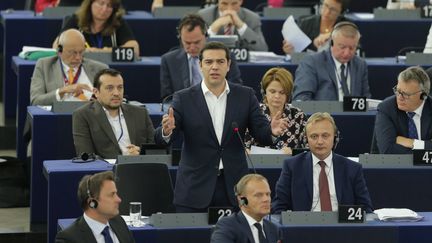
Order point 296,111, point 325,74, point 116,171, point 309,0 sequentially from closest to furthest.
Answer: point 116,171, point 296,111, point 325,74, point 309,0

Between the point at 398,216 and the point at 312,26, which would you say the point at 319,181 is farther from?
the point at 312,26

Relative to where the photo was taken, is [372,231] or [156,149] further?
[156,149]

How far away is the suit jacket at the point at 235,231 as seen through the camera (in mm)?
6141

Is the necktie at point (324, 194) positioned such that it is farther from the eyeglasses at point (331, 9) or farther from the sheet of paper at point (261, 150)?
the eyeglasses at point (331, 9)

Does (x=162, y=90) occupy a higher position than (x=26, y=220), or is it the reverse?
(x=162, y=90)

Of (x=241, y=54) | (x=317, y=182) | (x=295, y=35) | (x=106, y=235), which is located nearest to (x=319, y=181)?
(x=317, y=182)

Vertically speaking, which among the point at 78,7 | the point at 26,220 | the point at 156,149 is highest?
the point at 78,7

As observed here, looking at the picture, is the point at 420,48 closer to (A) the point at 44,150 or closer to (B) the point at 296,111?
(B) the point at 296,111

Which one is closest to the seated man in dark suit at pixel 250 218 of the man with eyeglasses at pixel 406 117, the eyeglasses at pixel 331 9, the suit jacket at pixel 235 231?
the suit jacket at pixel 235 231

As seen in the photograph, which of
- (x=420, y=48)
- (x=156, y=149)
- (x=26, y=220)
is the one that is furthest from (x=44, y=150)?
(x=420, y=48)

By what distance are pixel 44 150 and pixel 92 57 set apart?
136 centimetres

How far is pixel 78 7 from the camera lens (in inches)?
415

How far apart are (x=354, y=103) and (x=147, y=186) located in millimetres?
1978

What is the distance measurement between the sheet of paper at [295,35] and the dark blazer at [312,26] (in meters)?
0.21
